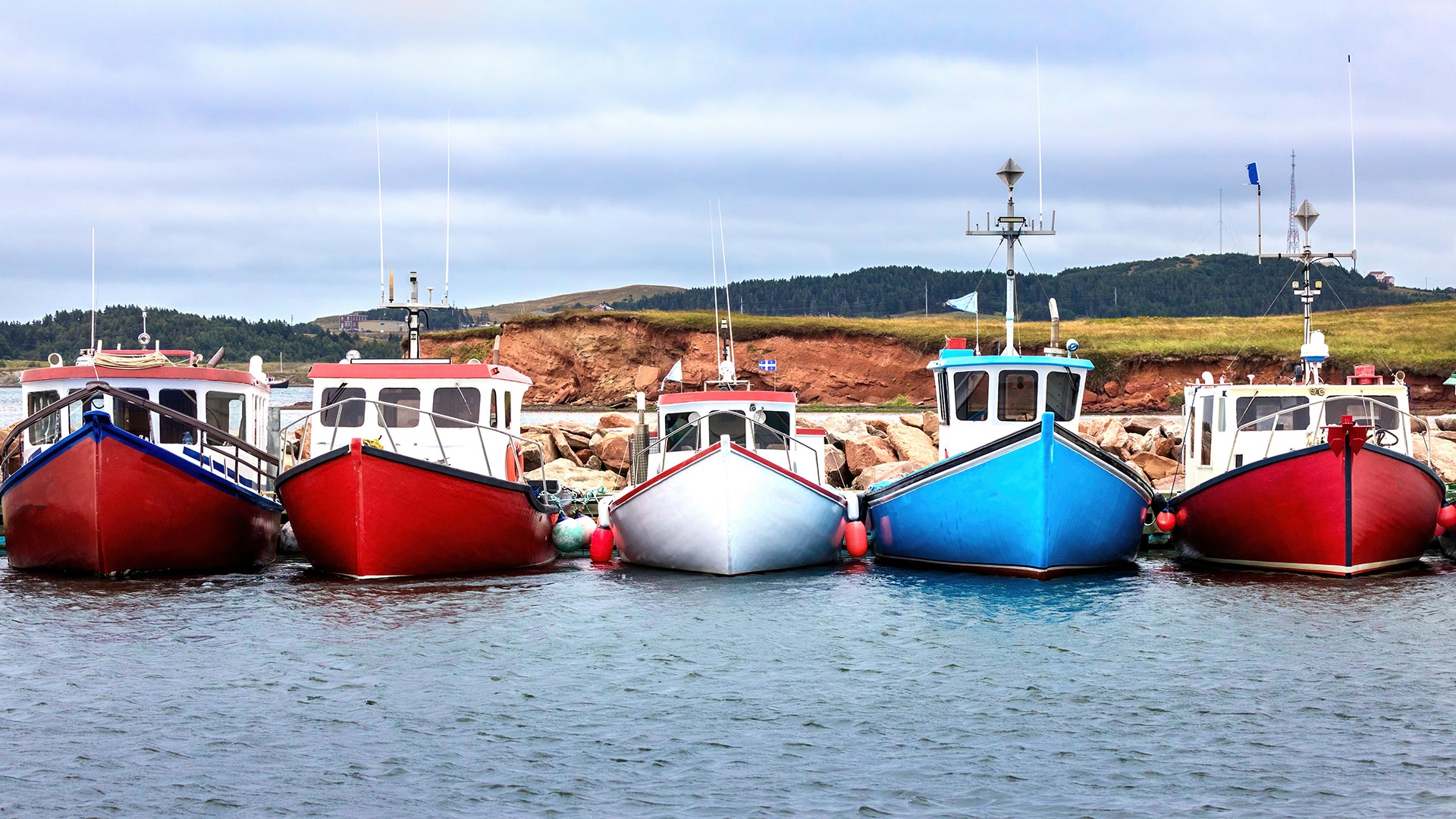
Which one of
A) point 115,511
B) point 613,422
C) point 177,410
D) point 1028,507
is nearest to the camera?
point 115,511

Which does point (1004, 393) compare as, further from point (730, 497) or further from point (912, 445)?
point (912, 445)

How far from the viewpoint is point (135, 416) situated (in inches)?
872

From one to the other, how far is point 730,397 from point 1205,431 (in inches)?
332

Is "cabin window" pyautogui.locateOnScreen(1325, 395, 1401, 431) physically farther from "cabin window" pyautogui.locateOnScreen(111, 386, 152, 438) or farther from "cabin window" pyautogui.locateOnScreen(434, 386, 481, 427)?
"cabin window" pyautogui.locateOnScreen(111, 386, 152, 438)

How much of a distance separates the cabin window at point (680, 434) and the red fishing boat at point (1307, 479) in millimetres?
8056

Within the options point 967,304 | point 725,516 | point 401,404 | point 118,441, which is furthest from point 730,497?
point 118,441

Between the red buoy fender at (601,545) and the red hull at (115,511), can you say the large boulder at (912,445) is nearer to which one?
the red buoy fender at (601,545)

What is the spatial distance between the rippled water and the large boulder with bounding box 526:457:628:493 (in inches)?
391

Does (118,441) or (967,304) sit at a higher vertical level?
(967,304)

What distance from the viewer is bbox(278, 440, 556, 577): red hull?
64.1 ft

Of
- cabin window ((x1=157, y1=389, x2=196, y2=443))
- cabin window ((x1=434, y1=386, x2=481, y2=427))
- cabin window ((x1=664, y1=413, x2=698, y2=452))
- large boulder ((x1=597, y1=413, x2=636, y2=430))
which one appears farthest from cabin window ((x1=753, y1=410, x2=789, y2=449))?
large boulder ((x1=597, y1=413, x2=636, y2=430))

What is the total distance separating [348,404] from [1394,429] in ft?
57.4

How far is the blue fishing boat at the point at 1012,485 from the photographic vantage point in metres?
20.2

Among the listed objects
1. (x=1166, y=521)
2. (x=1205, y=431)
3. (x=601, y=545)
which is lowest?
(x=601, y=545)
